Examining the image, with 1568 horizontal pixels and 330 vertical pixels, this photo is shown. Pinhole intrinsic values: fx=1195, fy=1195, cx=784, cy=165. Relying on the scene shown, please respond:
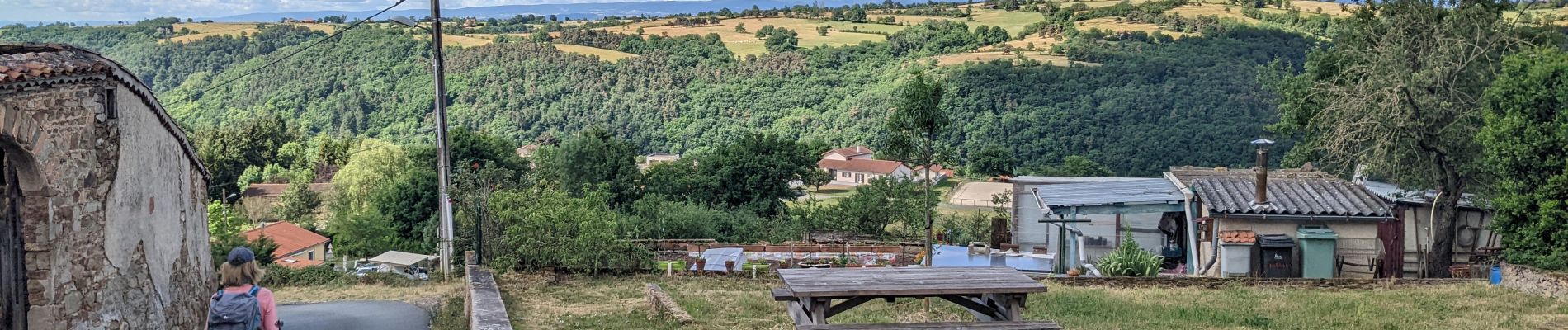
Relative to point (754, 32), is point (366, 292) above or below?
below

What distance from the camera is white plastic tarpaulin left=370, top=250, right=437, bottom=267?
3195cm

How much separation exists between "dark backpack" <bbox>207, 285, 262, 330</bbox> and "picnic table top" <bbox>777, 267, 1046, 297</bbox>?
3.24 meters

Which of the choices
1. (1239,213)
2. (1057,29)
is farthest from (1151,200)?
(1057,29)

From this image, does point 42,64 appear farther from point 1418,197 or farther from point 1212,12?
point 1212,12

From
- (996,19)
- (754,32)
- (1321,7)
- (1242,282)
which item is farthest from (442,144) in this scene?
(996,19)

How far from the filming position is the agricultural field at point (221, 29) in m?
104

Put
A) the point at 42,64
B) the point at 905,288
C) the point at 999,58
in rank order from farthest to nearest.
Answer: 1. the point at 999,58
2. the point at 905,288
3. the point at 42,64

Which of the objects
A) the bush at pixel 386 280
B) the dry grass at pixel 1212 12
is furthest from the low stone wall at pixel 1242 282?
the dry grass at pixel 1212 12

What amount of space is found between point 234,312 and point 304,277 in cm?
1071

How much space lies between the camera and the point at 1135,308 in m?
11.7

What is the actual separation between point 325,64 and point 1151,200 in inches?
3334

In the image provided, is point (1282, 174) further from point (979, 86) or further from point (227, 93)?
point (227, 93)

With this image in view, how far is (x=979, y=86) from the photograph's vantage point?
7519 cm

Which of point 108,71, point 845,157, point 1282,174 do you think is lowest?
point 845,157
